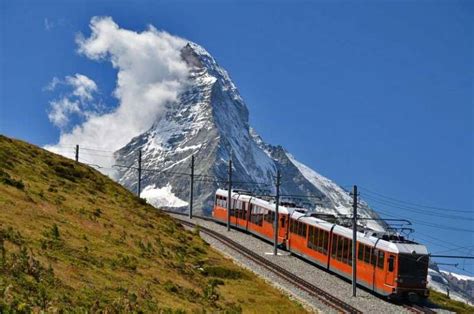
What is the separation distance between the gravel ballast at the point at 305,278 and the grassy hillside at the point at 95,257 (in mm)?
2126

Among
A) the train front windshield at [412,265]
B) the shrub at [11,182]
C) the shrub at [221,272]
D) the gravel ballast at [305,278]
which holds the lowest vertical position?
the gravel ballast at [305,278]

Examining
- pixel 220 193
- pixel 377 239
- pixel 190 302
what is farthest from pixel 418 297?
pixel 220 193

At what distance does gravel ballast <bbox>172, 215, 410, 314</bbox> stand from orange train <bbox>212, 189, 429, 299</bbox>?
2.35 ft

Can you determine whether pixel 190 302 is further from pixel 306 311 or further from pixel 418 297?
pixel 418 297

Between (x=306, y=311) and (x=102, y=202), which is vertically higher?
(x=102, y=202)

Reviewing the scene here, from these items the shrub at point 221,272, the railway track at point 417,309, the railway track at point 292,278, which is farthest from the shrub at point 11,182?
the railway track at point 417,309

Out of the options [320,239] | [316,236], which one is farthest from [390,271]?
[316,236]

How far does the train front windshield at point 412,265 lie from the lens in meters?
40.8

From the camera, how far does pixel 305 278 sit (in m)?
46.5

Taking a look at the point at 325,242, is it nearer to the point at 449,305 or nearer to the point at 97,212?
the point at 449,305

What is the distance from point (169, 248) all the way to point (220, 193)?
1297 inches

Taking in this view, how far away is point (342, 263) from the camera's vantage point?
46562mm

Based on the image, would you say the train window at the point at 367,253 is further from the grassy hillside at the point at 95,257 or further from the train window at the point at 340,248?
the grassy hillside at the point at 95,257

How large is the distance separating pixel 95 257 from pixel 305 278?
69.8 feet
